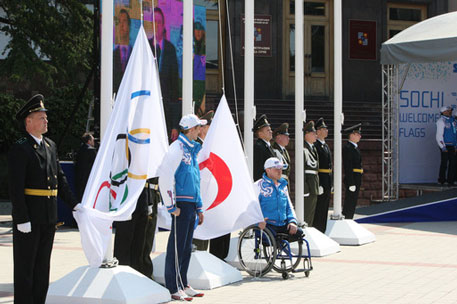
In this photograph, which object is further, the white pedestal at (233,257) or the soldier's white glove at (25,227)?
the white pedestal at (233,257)

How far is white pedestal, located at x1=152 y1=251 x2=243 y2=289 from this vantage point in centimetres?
998

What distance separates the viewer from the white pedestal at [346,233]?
14.7 meters

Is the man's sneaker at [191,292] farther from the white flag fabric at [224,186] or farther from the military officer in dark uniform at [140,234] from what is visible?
the white flag fabric at [224,186]

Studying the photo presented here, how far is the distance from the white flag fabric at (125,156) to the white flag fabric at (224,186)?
152 centimetres

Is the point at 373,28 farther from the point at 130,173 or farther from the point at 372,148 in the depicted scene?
the point at 130,173

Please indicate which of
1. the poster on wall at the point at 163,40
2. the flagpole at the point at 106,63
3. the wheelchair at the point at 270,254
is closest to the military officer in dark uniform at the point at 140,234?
the flagpole at the point at 106,63

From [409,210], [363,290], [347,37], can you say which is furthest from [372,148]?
[363,290]

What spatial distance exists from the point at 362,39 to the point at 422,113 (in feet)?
24.5

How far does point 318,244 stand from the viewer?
13164mm

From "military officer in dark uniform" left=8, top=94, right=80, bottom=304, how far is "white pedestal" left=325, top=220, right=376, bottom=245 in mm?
7898

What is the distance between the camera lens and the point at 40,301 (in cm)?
769

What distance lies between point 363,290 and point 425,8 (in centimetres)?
2228

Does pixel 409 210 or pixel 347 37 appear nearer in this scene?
pixel 409 210

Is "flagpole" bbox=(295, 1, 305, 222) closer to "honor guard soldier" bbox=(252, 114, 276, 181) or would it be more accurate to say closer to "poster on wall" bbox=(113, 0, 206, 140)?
"honor guard soldier" bbox=(252, 114, 276, 181)
